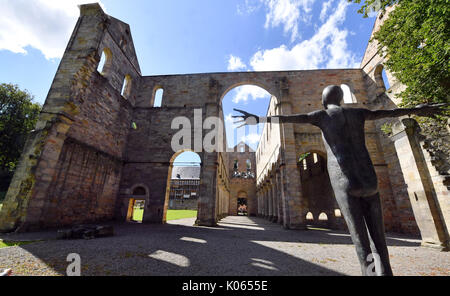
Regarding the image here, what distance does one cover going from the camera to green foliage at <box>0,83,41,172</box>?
1502 cm

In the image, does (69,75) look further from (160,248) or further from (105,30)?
(160,248)

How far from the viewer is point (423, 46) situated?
556 centimetres

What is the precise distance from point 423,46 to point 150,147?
516 inches

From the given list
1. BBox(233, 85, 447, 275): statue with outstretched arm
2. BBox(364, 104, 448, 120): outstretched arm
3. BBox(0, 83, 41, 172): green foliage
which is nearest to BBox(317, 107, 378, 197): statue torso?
BBox(233, 85, 447, 275): statue with outstretched arm

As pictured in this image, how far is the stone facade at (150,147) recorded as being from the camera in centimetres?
604

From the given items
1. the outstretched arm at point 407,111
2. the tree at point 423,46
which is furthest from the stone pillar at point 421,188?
the outstretched arm at point 407,111

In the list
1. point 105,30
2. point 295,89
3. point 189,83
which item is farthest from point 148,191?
point 295,89

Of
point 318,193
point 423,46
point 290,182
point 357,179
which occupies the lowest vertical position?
point 357,179

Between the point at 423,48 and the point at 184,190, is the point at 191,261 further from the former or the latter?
the point at 184,190

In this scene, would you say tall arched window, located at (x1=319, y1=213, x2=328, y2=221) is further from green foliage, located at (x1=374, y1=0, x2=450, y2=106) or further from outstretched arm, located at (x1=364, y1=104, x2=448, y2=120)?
outstretched arm, located at (x1=364, y1=104, x2=448, y2=120)

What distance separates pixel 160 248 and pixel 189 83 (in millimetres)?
11529

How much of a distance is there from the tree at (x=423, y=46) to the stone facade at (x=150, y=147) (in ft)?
6.22

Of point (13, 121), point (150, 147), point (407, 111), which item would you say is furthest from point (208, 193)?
point (13, 121)

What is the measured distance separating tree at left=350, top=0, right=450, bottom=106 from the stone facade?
74.6 inches
